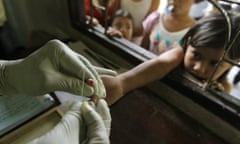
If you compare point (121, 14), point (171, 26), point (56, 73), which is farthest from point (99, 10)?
point (56, 73)

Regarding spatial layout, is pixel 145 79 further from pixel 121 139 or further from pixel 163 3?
pixel 163 3

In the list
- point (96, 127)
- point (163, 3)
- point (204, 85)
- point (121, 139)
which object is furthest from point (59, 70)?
point (163, 3)

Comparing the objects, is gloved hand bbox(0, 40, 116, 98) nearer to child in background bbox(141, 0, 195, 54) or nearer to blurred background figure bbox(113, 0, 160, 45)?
child in background bbox(141, 0, 195, 54)

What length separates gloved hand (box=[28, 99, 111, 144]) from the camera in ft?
1.13

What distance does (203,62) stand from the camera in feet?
1.83

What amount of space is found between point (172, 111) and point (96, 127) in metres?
0.31

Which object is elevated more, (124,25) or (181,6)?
(181,6)

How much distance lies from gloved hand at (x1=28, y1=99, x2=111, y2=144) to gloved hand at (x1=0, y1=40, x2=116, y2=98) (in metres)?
0.03

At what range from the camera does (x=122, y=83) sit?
1.85 ft

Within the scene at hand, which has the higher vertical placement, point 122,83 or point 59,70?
point 59,70

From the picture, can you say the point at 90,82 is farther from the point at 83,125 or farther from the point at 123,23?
the point at 123,23

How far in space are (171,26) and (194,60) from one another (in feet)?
0.86

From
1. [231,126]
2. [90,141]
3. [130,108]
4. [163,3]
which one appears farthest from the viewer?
[163,3]

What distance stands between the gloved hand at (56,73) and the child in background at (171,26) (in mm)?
446
